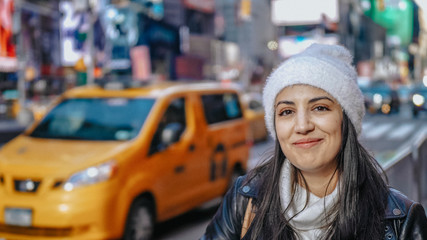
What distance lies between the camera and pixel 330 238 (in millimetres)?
2092

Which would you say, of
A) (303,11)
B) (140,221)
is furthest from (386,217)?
(303,11)

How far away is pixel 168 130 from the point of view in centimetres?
654

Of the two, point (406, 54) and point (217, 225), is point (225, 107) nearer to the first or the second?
point (217, 225)

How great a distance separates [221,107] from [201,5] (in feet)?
149

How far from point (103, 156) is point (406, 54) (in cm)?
15499

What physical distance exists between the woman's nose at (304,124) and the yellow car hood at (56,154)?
12.6ft

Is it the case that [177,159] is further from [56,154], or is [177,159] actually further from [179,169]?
[56,154]

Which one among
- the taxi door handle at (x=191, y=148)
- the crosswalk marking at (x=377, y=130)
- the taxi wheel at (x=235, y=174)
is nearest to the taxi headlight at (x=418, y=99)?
the crosswalk marking at (x=377, y=130)

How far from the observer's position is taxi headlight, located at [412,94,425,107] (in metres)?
31.5

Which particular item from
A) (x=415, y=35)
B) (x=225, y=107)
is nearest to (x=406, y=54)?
(x=415, y=35)

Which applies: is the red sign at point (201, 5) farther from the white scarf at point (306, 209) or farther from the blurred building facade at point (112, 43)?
the white scarf at point (306, 209)

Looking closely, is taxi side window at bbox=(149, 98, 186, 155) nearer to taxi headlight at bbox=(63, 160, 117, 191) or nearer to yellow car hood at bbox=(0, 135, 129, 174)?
yellow car hood at bbox=(0, 135, 129, 174)

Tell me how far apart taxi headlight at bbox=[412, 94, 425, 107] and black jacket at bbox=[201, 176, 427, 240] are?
3100cm

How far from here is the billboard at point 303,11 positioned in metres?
55.2
